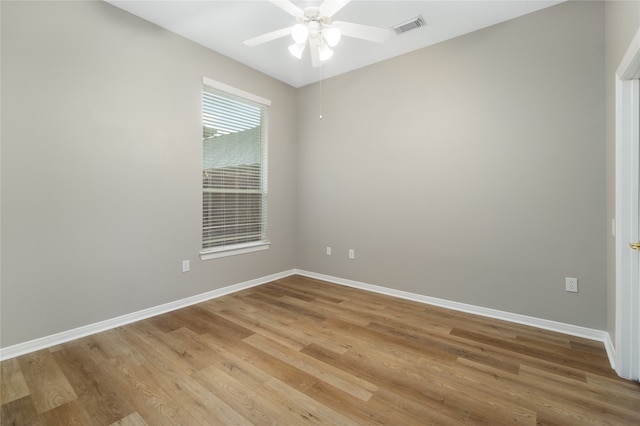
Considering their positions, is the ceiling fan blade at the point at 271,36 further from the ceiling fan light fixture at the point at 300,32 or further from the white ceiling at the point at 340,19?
the white ceiling at the point at 340,19

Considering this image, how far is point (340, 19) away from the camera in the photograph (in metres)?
2.74

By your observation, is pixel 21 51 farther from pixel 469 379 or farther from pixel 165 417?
pixel 469 379

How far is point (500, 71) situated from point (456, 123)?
0.58 m

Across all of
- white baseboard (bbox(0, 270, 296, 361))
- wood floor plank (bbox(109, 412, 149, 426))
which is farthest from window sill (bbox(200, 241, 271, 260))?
wood floor plank (bbox(109, 412, 149, 426))

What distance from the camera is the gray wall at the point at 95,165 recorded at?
6.89 feet

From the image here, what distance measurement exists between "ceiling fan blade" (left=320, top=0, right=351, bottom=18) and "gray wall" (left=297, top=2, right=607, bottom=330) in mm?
1627

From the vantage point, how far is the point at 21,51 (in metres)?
2.09

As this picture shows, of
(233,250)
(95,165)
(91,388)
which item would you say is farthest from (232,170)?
(91,388)

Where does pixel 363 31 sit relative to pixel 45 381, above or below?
above

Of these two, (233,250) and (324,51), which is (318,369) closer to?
(233,250)

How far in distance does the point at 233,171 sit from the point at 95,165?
1442mm

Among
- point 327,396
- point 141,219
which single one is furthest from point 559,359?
point 141,219

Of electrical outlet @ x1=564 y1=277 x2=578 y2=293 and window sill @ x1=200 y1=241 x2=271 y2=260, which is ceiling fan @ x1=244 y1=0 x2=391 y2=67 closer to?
window sill @ x1=200 y1=241 x2=271 y2=260

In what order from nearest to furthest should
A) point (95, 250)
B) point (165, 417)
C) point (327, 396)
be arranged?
point (165, 417) → point (327, 396) → point (95, 250)
